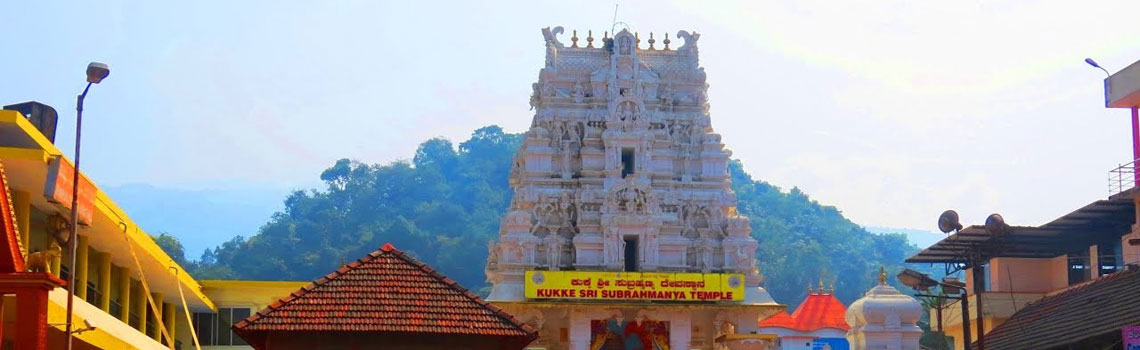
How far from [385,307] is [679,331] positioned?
32515mm

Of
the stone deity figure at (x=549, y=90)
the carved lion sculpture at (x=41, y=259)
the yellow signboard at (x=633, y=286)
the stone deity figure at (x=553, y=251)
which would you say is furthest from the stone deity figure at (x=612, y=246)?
the carved lion sculpture at (x=41, y=259)

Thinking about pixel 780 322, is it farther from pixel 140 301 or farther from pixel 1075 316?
pixel 1075 316

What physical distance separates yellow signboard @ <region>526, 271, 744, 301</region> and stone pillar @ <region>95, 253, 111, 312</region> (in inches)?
731

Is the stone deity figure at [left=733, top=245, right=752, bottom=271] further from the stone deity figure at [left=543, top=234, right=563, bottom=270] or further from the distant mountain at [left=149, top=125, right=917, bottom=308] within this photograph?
the distant mountain at [left=149, top=125, right=917, bottom=308]

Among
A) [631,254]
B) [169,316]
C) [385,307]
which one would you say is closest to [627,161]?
[631,254]

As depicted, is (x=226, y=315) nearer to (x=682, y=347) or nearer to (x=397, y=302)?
(x=682, y=347)

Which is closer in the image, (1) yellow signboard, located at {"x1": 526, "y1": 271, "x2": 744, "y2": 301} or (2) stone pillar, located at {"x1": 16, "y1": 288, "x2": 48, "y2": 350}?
(2) stone pillar, located at {"x1": 16, "y1": 288, "x2": 48, "y2": 350}

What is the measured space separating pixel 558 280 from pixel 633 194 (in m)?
5.15

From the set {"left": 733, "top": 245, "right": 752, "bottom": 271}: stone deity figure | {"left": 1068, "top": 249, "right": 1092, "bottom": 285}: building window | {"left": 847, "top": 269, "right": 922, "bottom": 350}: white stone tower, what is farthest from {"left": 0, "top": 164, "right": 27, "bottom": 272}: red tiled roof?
{"left": 733, "top": 245, "right": 752, "bottom": 271}: stone deity figure

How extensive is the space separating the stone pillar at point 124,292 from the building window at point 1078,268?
76.7ft

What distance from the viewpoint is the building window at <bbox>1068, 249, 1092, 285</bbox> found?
44.8m

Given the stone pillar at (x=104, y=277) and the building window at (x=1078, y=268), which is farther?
the building window at (x=1078, y=268)

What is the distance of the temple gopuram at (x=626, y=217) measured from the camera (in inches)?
2184

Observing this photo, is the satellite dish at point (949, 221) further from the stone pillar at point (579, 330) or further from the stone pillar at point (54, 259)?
the stone pillar at point (579, 330)
